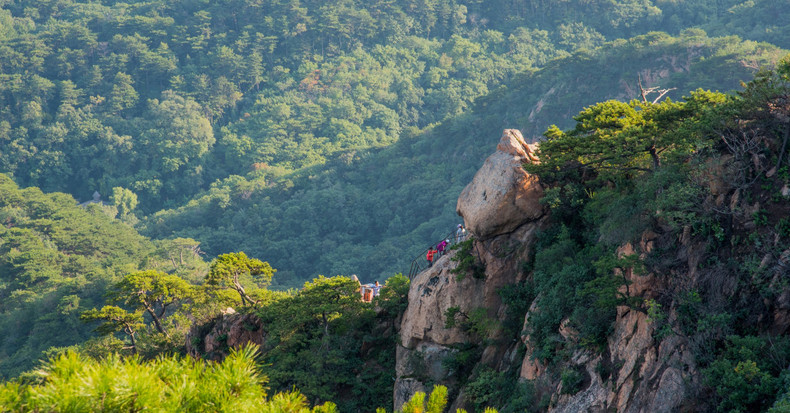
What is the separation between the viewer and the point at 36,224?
234 feet

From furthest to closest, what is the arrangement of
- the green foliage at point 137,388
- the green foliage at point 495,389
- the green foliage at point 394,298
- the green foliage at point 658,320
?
the green foliage at point 394,298 < the green foliage at point 495,389 < the green foliage at point 658,320 < the green foliage at point 137,388

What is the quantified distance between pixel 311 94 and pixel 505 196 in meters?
81.1

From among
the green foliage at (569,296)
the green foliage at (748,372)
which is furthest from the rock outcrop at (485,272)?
the green foliage at (748,372)

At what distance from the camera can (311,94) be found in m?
104

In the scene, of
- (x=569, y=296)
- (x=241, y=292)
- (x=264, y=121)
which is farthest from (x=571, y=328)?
(x=264, y=121)

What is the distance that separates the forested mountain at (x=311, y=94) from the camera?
72.5 metres

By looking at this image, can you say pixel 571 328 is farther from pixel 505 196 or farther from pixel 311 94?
pixel 311 94

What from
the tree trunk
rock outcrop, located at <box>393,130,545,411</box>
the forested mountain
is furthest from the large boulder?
the forested mountain

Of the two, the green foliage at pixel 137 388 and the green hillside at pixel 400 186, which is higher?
the green foliage at pixel 137 388

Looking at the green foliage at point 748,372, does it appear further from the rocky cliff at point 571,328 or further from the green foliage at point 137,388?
the green foliage at point 137,388

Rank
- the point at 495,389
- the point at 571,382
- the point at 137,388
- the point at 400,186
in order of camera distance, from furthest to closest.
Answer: the point at 400,186 < the point at 495,389 < the point at 571,382 < the point at 137,388

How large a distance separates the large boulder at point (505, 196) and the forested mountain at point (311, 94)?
39.2 meters

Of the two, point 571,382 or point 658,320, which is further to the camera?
point 571,382

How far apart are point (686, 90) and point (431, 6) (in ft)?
182
